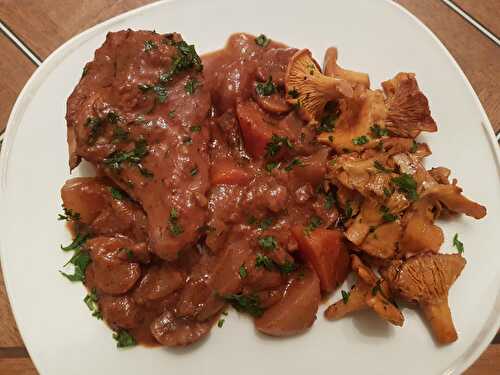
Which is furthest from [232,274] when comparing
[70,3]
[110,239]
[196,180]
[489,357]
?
[70,3]

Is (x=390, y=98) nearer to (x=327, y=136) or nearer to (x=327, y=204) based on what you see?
(x=327, y=136)

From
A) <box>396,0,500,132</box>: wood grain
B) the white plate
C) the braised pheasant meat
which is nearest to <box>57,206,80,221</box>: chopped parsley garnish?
the braised pheasant meat

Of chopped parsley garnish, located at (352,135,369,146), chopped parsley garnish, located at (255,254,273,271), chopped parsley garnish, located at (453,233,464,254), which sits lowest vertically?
chopped parsley garnish, located at (255,254,273,271)

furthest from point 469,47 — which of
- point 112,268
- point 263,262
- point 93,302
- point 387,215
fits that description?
point 93,302

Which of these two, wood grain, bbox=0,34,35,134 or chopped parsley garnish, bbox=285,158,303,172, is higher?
chopped parsley garnish, bbox=285,158,303,172

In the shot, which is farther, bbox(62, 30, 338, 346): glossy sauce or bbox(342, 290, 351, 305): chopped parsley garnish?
bbox(342, 290, 351, 305): chopped parsley garnish

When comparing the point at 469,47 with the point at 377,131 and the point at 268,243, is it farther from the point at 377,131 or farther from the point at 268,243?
the point at 268,243

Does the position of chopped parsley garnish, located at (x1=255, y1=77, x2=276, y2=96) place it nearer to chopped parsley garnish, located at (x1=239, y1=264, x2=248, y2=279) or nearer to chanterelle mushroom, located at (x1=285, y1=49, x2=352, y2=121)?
chanterelle mushroom, located at (x1=285, y1=49, x2=352, y2=121)
